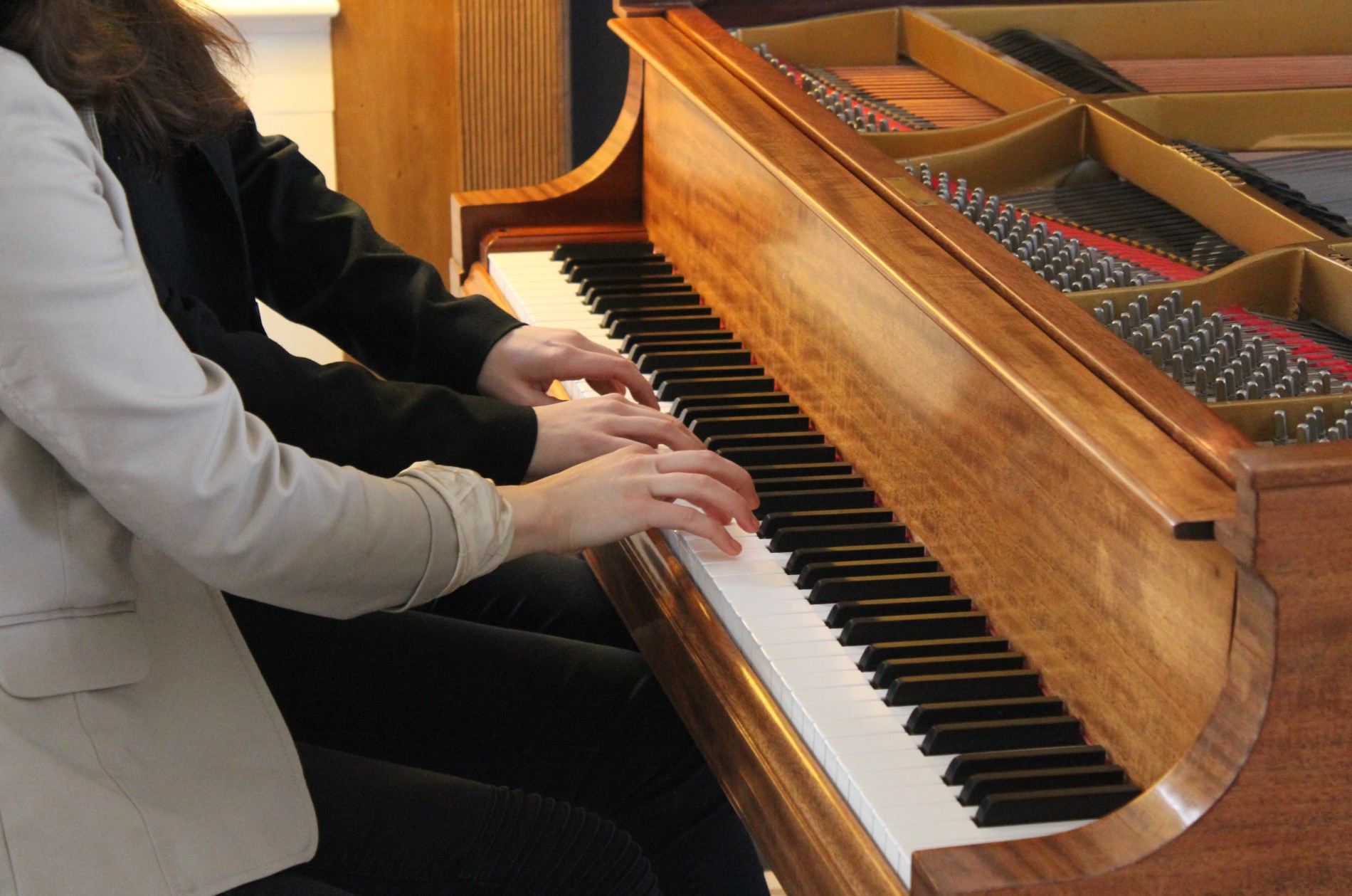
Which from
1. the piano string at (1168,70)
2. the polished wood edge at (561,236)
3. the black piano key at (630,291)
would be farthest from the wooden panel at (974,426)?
the piano string at (1168,70)

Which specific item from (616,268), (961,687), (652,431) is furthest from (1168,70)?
(961,687)

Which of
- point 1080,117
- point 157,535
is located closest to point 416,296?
point 157,535

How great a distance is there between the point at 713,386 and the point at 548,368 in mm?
195

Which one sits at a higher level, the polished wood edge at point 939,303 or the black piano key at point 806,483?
the polished wood edge at point 939,303

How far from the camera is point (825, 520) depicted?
144cm

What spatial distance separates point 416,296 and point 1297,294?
39.4 inches

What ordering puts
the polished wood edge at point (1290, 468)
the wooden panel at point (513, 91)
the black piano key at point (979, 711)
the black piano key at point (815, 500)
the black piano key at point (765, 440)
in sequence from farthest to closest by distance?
the wooden panel at point (513, 91) → the black piano key at point (765, 440) → the black piano key at point (815, 500) → the black piano key at point (979, 711) → the polished wood edge at point (1290, 468)

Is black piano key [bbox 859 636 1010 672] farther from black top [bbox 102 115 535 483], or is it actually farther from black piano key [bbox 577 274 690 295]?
black piano key [bbox 577 274 690 295]

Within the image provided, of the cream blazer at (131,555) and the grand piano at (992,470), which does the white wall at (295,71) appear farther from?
the cream blazer at (131,555)

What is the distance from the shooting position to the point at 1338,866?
3.24ft

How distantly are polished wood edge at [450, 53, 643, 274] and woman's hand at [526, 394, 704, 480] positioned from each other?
0.79 meters

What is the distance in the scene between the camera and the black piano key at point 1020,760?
1.07 metres

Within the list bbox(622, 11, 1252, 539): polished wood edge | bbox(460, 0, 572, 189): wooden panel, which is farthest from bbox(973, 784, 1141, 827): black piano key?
bbox(460, 0, 572, 189): wooden panel

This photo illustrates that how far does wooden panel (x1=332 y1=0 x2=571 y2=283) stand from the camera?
11.5 feet
